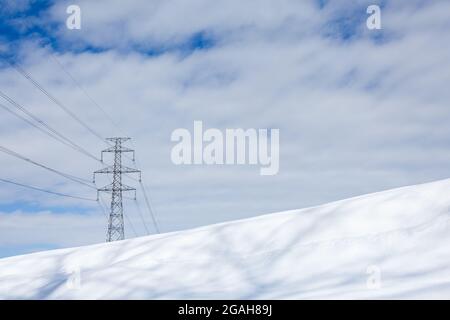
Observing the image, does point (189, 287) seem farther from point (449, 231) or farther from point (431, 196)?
point (431, 196)

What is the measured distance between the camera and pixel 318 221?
16.4 ft

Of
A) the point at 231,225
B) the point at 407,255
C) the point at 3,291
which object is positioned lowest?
the point at 3,291

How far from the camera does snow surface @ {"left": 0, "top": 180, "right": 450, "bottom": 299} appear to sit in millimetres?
3480

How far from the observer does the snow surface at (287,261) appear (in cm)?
348

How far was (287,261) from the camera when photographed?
4211mm

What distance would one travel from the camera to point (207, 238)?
17.8ft
